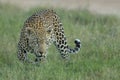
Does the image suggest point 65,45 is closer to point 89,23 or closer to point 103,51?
point 103,51

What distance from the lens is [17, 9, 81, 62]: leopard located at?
9.19m

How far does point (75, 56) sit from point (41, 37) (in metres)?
0.87

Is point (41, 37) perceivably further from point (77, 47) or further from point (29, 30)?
point (77, 47)

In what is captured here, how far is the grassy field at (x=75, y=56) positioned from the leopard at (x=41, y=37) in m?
0.16

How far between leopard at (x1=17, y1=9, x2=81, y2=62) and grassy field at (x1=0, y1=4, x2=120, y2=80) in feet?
0.52

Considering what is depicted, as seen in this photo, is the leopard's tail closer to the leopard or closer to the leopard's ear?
the leopard

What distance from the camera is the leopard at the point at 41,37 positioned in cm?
919

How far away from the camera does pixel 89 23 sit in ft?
43.1

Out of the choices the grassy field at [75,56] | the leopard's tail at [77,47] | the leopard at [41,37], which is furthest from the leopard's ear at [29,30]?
the leopard's tail at [77,47]

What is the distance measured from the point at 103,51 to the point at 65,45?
2.95 feet

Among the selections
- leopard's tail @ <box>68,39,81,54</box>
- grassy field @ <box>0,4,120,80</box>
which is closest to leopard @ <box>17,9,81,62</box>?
leopard's tail @ <box>68,39,81,54</box>

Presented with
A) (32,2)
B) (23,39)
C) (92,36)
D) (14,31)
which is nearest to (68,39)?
(92,36)

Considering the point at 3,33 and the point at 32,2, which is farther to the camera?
the point at 32,2

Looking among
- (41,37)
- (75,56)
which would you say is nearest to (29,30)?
(41,37)
